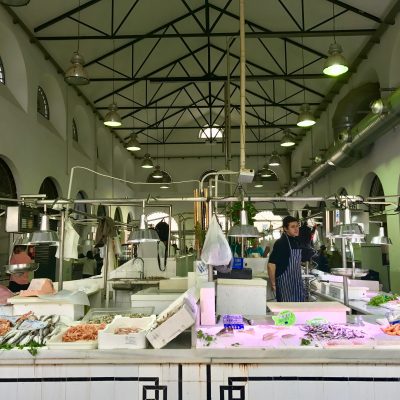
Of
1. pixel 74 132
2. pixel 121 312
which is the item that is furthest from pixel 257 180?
pixel 121 312

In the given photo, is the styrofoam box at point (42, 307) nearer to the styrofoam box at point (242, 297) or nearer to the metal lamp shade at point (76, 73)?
the styrofoam box at point (242, 297)

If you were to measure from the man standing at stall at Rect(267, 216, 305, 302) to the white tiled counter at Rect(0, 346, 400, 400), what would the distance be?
2.58 metres

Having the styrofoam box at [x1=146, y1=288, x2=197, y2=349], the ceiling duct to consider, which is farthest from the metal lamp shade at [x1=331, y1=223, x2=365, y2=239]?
the ceiling duct

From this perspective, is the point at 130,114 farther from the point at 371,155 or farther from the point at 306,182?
the point at 371,155

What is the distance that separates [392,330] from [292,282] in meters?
2.17

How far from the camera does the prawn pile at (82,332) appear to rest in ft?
11.6

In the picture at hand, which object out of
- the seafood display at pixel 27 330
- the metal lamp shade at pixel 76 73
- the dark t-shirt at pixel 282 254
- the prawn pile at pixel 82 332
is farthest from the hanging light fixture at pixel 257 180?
the prawn pile at pixel 82 332

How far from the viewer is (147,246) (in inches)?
388

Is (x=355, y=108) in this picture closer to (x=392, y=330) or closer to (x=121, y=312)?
(x=392, y=330)

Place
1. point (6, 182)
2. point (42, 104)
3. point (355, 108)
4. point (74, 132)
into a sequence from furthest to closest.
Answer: point (74, 132) < point (42, 104) < point (355, 108) < point (6, 182)

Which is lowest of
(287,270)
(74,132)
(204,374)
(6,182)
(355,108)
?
(204,374)

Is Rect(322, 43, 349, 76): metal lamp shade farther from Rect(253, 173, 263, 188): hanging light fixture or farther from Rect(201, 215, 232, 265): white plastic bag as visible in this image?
Rect(253, 173, 263, 188): hanging light fixture

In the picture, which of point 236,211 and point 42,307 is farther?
point 236,211

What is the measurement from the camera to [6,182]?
408 inches
